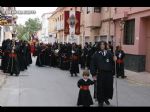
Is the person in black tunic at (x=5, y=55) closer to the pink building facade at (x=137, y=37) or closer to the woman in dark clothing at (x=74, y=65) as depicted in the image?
the woman in dark clothing at (x=74, y=65)

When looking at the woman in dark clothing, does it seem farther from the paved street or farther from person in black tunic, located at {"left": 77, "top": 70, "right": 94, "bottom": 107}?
person in black tunic, located at {"left": 77, "top": 70, "right": 94, "bottom": 107}

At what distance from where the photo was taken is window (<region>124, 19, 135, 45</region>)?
2908 cm

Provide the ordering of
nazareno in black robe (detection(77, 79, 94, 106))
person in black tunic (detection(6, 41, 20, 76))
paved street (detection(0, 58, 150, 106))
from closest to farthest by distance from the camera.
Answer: nazareno in black robe (detection(77, 79, 94, 106)) → paved street (detection(0, 58, 150, 106)) → person in black tunic (detection(6, 41, 20, 76))

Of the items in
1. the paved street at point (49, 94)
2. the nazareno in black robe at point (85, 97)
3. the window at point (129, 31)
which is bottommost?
the paved street at point (49, 94)

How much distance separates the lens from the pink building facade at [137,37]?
26891 millimetres

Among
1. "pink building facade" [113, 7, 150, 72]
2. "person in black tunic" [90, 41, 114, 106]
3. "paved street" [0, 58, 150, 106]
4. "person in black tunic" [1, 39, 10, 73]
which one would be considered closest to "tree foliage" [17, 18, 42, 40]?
"pink building facade" [113, 7, 150, 72]

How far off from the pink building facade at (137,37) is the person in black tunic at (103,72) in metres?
13.4

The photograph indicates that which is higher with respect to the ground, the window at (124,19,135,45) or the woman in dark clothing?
the window at (124,19,135,45)

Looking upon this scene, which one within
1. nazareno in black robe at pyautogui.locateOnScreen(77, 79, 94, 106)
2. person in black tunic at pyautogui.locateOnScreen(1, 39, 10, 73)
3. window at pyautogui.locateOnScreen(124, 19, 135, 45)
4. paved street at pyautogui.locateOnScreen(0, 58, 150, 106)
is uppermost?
window at pyautogui.locateOnScreen(124, 19, 135, 45)

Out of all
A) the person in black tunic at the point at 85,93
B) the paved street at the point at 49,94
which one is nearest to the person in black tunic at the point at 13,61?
the paved street at the point at 49,94

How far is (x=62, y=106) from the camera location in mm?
12195

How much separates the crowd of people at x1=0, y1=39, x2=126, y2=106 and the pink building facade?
2477 millimetres
